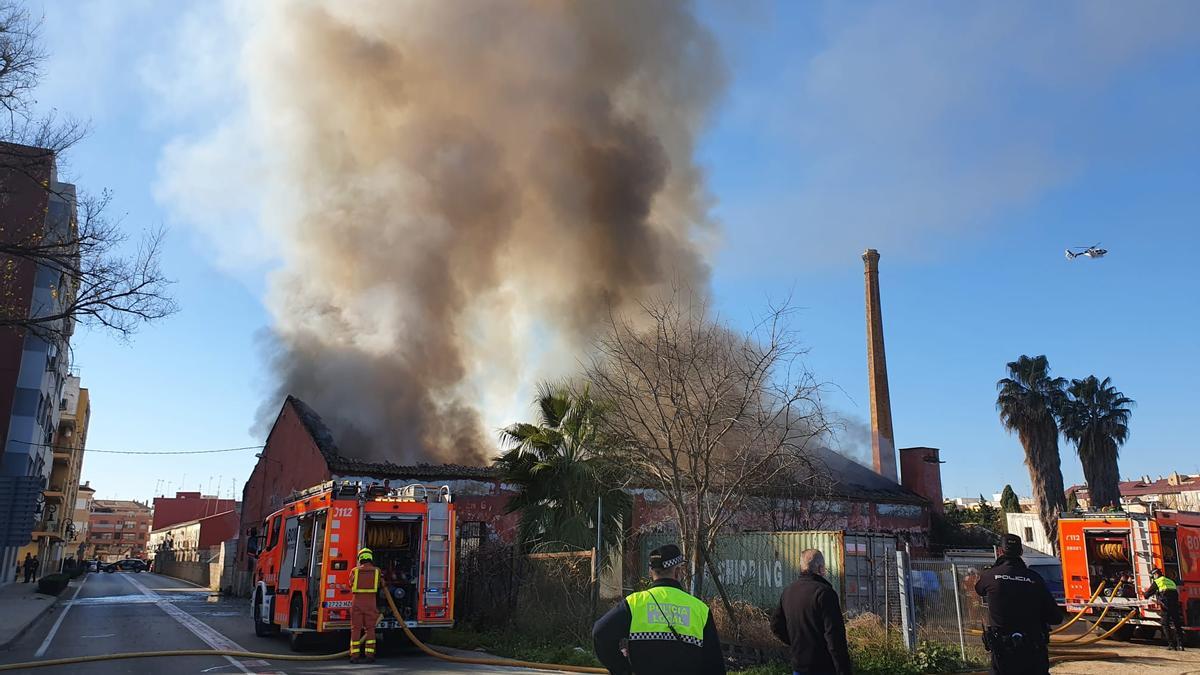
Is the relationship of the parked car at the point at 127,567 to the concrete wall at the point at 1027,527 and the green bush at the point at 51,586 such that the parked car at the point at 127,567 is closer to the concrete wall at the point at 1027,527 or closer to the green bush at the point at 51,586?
the green bush at the point at 51,586

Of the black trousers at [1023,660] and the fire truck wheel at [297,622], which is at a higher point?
the black trousers at [1023,660]

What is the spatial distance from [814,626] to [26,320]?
1109 cm

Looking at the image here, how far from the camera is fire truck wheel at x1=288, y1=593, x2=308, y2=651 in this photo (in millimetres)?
11227

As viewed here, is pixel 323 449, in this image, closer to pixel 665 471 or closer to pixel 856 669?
pixel 665 471

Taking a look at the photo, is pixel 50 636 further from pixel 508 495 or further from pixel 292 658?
pixel 508 495

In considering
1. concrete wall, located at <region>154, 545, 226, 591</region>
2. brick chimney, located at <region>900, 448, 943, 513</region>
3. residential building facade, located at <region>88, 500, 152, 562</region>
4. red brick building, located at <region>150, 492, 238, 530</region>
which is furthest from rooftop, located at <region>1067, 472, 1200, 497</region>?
residential building facade, located at <region>88, 500, 152, 562</region>

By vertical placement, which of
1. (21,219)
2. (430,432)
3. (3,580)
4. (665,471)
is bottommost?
(3,580)

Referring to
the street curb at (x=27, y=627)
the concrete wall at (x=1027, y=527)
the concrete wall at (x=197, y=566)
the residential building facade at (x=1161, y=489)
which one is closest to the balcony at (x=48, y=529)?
the concrete wall at (x=197, y=566)

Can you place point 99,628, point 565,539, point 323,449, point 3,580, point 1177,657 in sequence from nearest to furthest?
point 1177,657, point 565,539, point 99,628, point 323,449, point 3,580

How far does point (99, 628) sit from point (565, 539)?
907 cm

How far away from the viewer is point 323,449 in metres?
20.2

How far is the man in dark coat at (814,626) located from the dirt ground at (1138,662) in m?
6.83

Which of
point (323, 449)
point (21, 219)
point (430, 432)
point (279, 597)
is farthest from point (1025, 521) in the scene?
Answer: point (21, 219)

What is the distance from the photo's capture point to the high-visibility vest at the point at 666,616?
347 cm
